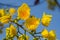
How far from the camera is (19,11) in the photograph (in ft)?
1.37

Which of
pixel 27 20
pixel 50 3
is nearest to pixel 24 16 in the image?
pixel 27 20

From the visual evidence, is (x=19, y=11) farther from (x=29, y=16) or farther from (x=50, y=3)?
(x=50, y=3)

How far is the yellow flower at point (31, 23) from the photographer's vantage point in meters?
0.41

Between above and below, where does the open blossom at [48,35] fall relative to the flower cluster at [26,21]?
below

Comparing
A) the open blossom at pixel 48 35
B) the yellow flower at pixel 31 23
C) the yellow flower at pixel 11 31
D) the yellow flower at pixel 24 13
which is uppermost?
the yellow flower at pixel 24 13

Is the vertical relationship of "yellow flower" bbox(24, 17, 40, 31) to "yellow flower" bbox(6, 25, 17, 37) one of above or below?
above

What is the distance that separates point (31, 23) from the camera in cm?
41

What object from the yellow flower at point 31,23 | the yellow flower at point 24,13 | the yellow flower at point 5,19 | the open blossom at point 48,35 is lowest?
the open blossom at point 48,35

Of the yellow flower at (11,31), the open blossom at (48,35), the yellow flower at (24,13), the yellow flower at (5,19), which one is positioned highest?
the yellow flower at (24,13)

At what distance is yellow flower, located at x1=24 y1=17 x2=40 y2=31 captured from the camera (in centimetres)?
41

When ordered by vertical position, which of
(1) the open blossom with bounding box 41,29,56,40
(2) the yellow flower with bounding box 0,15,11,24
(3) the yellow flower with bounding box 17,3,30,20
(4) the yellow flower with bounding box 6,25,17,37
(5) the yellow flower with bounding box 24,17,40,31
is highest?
(3) the yellow flower with bounding box 17,3,30,20

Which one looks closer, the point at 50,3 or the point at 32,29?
the point at 32,29

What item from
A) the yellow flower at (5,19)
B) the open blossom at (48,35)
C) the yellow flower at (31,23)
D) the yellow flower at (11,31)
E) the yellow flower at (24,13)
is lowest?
the open blossom at (48,35)

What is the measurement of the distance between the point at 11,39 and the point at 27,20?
6cm
